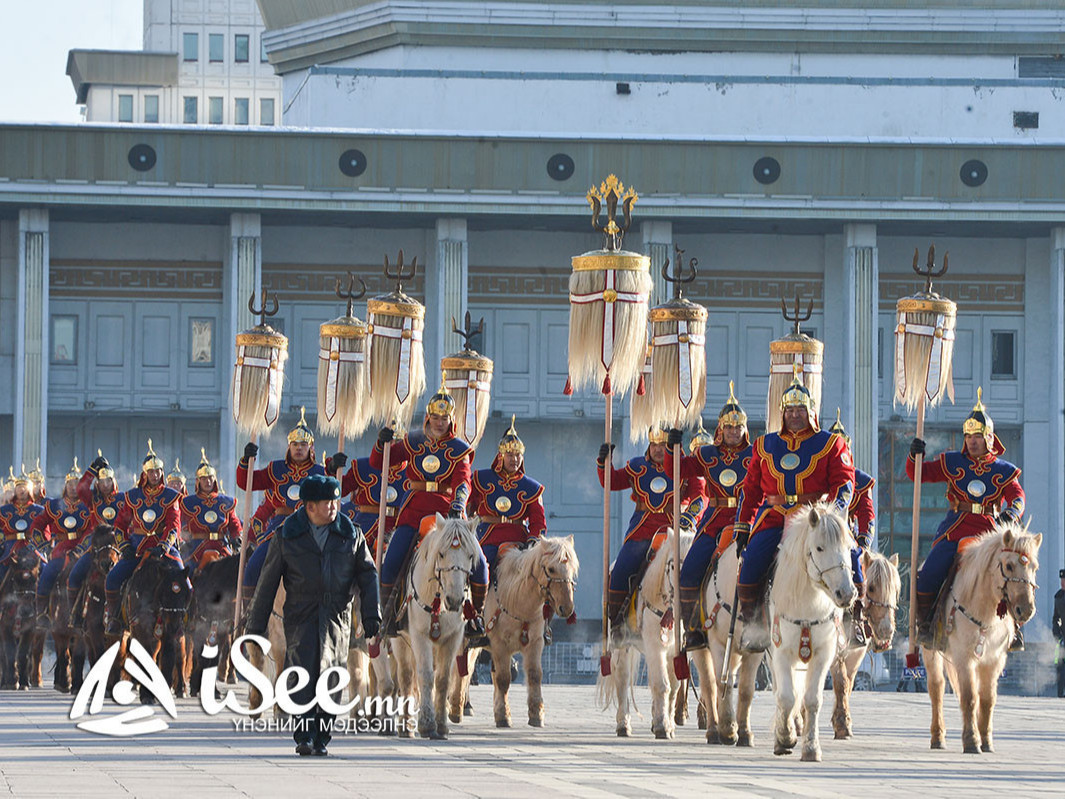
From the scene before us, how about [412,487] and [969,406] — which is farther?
[969,406]

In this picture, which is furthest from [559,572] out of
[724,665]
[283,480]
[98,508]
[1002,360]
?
[1002,360]

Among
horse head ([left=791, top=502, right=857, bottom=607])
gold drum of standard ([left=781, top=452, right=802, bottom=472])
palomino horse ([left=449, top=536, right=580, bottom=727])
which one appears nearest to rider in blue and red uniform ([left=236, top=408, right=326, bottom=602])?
palomino horse ([left=449, top=536, right=580, bottom=727])

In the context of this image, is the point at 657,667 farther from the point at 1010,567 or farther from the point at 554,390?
the point at 554,390

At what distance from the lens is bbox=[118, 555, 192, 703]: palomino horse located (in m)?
21.9

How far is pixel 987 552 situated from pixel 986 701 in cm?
118

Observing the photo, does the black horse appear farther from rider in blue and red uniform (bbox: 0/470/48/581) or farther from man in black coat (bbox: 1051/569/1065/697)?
man in black coat (bbox: 1051/569/1065/697)

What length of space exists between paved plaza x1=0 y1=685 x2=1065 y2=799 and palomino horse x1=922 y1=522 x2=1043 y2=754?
0.41 metres

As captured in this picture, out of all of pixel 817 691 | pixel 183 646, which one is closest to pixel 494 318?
pixel 183 646

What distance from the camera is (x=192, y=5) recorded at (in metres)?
112

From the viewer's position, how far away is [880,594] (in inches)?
730

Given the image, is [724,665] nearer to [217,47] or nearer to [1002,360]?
[1002,360]

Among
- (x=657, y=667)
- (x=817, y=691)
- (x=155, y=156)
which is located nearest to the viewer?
(x=817, y=691)

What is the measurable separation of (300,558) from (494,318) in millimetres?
35084

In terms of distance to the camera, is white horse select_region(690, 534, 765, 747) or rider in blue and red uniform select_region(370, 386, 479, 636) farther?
rider in blue and red uniform select_region(370, 386, 479, 636)
